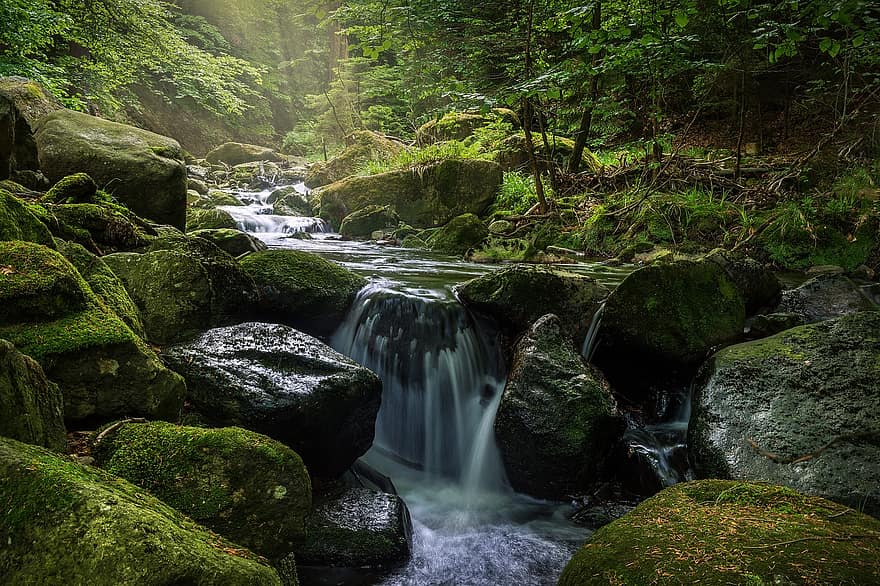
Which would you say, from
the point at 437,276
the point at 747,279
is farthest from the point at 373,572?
the point at 747,279

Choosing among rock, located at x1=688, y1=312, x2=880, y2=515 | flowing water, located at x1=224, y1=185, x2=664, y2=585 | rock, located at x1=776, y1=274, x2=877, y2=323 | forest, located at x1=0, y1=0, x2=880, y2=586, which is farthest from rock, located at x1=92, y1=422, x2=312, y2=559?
rock, located at x1=776, y1=274, x2=877, y2=323

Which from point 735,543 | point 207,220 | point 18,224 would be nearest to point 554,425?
point 735,543

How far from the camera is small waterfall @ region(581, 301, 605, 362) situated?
5393mm

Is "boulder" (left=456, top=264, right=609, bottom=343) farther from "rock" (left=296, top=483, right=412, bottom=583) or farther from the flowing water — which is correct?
"rock" (left=296, top=483, right=412, bottom=583)

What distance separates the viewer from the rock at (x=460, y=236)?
34.0ft

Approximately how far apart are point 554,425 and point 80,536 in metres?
3.47

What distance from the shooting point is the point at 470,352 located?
5.42m

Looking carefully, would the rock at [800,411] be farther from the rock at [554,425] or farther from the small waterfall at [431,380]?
the small waterfall at [431,380]

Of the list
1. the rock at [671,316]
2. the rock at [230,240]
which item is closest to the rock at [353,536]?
the rock at [671,316]

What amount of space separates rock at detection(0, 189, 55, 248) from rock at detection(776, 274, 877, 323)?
716 cm

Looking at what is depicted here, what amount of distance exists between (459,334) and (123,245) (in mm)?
3428

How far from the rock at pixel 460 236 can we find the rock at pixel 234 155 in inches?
780

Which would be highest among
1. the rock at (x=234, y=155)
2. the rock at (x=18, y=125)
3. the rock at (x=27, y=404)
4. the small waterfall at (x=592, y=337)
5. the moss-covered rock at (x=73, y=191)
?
the rock at (x=234, y=155)

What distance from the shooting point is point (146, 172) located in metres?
6.16
